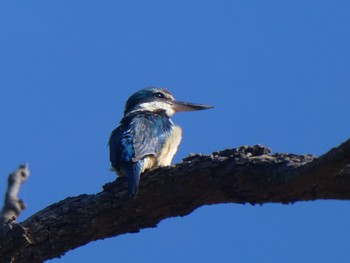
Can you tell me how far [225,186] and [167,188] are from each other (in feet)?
1.25

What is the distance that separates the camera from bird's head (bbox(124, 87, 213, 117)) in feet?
27.8

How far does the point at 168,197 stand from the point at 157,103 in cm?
345

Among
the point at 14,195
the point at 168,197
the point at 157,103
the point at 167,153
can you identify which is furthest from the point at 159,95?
the point at 14,195

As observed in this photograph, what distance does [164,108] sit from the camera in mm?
8539

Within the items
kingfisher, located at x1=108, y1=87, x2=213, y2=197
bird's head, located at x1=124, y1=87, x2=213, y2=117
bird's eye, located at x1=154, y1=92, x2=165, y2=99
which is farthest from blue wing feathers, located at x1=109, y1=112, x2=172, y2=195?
bird's eye, located at x1=154, y1=92, x2=165, y2=99

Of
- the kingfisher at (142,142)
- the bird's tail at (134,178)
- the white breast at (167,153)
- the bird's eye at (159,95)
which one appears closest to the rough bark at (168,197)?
the bird's tail at (134,178)

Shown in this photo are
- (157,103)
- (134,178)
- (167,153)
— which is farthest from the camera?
(157,103)

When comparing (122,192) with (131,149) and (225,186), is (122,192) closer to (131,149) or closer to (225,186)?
(225,186)

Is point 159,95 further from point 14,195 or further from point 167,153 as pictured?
point 14,195

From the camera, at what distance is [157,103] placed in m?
8.59

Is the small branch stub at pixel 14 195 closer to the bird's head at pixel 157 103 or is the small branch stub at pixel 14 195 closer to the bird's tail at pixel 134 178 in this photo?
the bird's tail at pixel 134 178

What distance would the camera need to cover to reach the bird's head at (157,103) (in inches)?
334

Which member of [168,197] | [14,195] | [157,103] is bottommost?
[14,195]

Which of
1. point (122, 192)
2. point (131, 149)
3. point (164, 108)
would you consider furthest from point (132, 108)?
point (122, 192)
